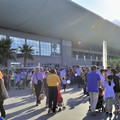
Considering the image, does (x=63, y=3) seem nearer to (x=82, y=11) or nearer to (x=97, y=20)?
(x=82, y=11)

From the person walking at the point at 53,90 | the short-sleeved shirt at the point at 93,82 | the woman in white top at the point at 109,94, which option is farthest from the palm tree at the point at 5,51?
the woman in white top at the point at 109,94

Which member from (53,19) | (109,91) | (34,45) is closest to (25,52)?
(34,45)

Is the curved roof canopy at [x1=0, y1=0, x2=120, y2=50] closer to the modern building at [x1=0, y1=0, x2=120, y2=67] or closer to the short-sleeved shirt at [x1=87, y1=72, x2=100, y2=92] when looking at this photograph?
the modern building at [x1=0, y1=0, x2=120, y2=67]

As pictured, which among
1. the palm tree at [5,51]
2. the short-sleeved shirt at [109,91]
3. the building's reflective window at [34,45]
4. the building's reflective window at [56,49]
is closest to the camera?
the short-sleeved shirt at [109,91]

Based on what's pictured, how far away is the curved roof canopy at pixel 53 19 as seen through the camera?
49.2 m

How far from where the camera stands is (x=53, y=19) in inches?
2283

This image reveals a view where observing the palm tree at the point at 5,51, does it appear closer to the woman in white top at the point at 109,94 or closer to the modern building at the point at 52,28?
the modern building at the point at 52,28

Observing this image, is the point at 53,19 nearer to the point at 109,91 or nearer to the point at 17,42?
the point at 17,42

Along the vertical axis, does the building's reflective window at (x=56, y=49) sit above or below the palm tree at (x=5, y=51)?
above

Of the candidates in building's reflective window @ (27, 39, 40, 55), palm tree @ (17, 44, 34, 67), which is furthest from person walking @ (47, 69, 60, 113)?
building's reflective window @ (27, 39, 40, 55)

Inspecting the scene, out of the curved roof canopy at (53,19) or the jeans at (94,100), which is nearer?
the jeans at (94,100)

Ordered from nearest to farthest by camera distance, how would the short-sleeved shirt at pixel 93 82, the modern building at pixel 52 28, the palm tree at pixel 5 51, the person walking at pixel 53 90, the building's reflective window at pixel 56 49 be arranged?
the short-sleeved shirt at pixel 93 82 < the person walking at pixel 53 90 < the palm tree at pixel 5 51 < the modern building at pixel 52 28 < the building's reflective window at pixel 56 49

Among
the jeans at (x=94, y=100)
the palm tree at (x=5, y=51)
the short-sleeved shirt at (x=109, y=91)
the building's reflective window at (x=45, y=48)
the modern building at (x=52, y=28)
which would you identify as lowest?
the jeans at (x=94, y=100)

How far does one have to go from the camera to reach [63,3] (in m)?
56.1
